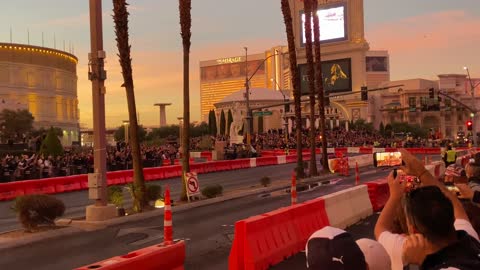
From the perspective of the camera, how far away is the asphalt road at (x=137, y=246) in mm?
10469

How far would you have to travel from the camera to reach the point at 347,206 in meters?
14.0

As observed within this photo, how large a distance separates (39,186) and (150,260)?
66.3 feet

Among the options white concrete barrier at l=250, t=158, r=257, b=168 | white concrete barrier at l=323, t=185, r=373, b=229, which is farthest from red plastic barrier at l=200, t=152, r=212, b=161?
white concrete barrier at l=323, t=185, r=373, b=229

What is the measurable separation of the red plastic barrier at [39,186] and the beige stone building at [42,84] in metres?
112

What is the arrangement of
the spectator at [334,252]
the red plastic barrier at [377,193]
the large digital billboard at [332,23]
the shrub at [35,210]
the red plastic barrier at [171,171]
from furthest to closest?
the large digital billboard at [332,23] → the red plastic barrier at [171,171] → the red plastic barrier at [377,193] → the shrub at [35,210] → the spectator at [334,252]

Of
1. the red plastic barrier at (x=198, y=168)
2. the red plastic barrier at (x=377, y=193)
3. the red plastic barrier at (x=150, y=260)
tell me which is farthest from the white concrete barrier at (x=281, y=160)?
the red plastic barrier at (x=150, y=260)

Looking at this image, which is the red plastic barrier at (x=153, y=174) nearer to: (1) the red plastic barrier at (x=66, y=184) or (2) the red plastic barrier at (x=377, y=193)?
(1) the red plastic barrier at (x=66, y=184)

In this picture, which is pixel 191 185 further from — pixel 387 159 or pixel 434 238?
pixel 434 238

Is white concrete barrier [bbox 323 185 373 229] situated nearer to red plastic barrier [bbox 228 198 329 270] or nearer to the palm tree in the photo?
red plastic barrier [bbox 228 198 329 270]

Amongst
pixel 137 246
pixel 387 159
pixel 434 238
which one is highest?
pixel 387 159

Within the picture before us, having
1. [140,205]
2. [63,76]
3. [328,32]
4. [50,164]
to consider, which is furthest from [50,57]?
[140,205]

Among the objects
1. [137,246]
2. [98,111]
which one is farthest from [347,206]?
[98,111]

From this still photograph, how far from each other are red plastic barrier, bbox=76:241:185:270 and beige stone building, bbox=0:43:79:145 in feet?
435

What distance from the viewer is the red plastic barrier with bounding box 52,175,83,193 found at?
2652 cm
